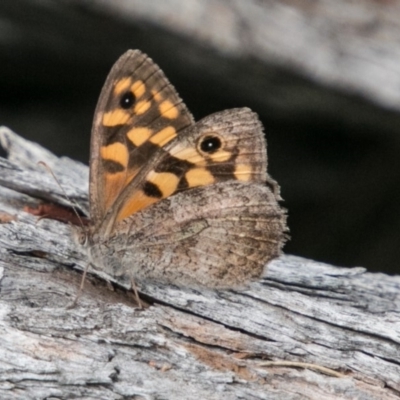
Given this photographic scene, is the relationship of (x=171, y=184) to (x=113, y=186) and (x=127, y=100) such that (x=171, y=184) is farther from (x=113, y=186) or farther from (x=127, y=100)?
(x=127, y=100)

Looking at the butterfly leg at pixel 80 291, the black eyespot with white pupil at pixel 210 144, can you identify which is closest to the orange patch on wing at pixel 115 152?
the black eyespot with white pupil at pixel 210 144

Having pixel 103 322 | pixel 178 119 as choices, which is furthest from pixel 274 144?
pixel 103 322

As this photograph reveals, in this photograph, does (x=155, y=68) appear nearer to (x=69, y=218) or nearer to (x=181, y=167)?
(x=181, y=167)

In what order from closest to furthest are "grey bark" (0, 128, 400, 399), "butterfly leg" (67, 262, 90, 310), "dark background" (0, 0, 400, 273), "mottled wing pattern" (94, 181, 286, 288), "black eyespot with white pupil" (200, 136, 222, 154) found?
"grey bark" (0, 128, 400, 399), "butterfly leg" (67, 262, 90, 310), "mottled wing pattern" (94, 181, 286, 288), "black eyespot with white pupil" (200, 136, 222, 154), "dark background" (0, 0, 400, 273)

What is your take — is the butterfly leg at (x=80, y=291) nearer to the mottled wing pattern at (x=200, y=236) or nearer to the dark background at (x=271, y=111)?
the mottled wing pattern at (x=200, y=236)

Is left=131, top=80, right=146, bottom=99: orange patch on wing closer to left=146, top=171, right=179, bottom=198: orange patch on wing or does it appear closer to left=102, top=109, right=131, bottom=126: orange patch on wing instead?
left=102, top=109, right=131, bottom=126: orange patch on wing

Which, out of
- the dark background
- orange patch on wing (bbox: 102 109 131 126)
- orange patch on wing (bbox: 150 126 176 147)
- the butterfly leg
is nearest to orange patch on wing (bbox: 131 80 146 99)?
orange patch on wing (bbox: 102 109 131 126)
